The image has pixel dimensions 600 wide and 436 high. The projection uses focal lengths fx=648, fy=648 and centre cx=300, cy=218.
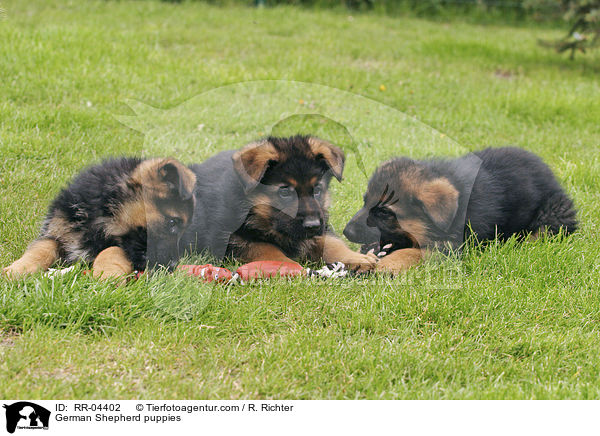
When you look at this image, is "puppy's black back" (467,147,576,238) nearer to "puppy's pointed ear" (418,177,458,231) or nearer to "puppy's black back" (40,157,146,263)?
"puppy's pointed ear" (418,177,458,231)

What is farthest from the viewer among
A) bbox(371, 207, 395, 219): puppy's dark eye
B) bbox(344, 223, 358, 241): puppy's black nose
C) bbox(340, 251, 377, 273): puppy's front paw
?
bbox(344, 223, 358, 241): puppy's black nose

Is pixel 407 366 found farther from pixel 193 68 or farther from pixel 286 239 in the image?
pixel 193 68

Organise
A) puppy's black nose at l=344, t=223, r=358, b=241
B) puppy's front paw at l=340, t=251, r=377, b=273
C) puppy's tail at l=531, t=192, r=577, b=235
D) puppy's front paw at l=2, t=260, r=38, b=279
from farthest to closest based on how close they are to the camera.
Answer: puppy's tail at l=531, t=192, r=577, b=235
puppy's black nose at l=344, t=223, r=358, b=241
puppy's front paw at l=340, t=251, r=377, b=273
puppy's front paw at l=2, t=260, r=38, b=279

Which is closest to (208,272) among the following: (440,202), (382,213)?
(382,213)

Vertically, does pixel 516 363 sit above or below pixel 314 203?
below

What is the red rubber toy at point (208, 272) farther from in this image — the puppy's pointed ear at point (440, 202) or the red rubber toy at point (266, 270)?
the puppy's pointed ear at point (440, 202)

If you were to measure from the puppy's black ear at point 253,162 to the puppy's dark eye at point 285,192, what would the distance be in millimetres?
135

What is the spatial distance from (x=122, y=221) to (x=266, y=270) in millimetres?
834

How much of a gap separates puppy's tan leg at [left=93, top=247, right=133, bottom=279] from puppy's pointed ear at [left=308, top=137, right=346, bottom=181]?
4.01 ft
